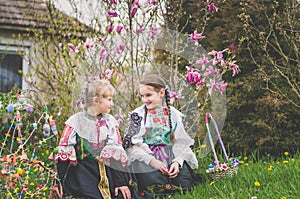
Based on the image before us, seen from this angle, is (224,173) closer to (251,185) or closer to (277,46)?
(251,185)

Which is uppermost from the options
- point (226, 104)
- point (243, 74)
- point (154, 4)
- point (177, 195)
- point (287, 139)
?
point (154, 4)

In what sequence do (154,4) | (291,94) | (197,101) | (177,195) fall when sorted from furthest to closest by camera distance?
(197,101) → (291,94) → (154,4) → (177,195)

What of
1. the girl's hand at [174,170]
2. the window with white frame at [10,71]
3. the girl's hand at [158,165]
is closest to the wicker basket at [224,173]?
the girl's hand at [174,170]

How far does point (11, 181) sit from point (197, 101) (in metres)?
2.57

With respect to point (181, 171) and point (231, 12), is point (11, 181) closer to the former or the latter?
point (181, 171)

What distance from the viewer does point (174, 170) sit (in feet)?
13.3

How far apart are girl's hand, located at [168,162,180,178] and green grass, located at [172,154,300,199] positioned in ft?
0.67

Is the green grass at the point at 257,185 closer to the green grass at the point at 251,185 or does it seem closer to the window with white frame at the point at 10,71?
the green grass at the point at 251,185

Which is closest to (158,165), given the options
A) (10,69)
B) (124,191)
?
(124,191)

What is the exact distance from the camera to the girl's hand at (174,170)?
4.02m

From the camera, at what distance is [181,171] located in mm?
4141

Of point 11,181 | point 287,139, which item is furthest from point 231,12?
point 11,181

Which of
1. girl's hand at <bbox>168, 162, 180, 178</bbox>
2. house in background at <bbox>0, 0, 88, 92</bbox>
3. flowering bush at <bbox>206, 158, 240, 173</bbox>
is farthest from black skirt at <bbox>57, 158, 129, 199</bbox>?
house in background at <bbox>0, 0, 88, 92</bbox>

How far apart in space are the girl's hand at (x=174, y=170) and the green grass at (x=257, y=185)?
0.67ft
